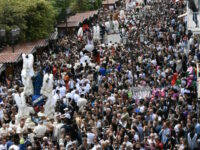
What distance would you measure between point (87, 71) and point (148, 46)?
6091mm

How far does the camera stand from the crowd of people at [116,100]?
19.6 m

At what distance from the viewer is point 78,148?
62.6 feet

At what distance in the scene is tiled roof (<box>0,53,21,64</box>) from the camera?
34.9 metres

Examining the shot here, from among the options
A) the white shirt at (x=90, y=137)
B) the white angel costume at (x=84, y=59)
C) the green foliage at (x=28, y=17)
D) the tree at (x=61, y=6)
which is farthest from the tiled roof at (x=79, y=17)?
the white shirt at (x=90, y=137)

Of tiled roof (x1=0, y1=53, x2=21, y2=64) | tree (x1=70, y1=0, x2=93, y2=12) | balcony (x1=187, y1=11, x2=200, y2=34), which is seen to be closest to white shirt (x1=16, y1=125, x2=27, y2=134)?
balcony (x1=187, y1=11, x2=200, y2=34)

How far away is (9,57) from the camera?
→ 3544cm

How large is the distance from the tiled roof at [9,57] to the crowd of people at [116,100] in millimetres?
1698

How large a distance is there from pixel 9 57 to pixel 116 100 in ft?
42.4

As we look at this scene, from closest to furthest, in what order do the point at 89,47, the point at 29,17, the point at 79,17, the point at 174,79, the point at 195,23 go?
the point at 195,23 → the point at 174,79 → the point at 89,47 → the point at 29,17 → the point at 79,17

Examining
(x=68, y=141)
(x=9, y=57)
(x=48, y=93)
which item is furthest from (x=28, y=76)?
(x=9, y=57)

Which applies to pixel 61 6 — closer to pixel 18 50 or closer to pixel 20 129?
pixel 18 50

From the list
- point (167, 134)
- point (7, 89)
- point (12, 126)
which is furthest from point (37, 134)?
point (7, 89)

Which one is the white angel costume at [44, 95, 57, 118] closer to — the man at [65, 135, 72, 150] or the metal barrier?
the man at [65, 135, 72, 150]

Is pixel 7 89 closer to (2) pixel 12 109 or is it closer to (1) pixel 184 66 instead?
(2) pixel 12 109
